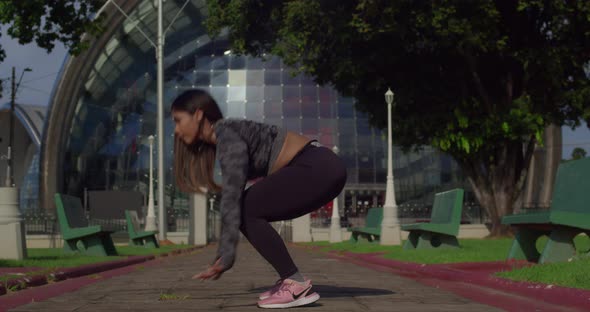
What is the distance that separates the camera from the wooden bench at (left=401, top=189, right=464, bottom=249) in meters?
14.2

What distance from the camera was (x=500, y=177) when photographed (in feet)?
89.0

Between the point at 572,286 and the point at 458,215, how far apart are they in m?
7.92

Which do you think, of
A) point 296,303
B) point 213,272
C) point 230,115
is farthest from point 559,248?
point 230,115

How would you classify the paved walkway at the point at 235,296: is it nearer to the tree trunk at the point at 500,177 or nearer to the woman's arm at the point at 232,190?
the woman's arm at the point at 232,190

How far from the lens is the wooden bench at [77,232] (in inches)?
565

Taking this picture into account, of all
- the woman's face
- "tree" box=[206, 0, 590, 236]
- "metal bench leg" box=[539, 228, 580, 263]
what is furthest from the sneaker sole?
"tree" box=[206, 0, 590, 236]

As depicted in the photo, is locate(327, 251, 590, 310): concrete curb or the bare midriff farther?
locate(327, 251, 590, 310): concrete curb

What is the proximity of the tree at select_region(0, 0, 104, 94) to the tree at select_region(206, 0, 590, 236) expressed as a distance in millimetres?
7049

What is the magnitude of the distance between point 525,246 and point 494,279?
8.41 feet

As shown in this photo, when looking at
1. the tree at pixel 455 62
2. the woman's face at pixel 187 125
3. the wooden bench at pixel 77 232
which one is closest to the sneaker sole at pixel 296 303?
the woman's face at pixel 187 125

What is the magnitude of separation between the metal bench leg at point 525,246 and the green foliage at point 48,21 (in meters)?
9.68

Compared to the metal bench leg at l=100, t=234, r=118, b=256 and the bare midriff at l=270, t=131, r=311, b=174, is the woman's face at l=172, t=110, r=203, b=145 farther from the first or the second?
the metal bench leg at l=100, t=234, r=118, b=256

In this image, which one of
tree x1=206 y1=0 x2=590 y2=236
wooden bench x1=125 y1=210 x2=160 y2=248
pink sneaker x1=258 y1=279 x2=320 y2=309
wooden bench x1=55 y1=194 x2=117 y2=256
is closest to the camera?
pink sneaker x1=258 y1=279 x2=320 y2=309

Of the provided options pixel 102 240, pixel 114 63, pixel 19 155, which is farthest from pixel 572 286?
pixel 19 155
